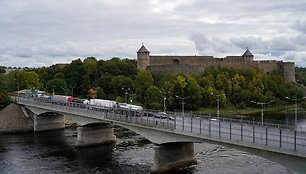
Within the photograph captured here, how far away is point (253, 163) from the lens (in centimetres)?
4234

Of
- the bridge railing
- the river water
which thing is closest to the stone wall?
the river water

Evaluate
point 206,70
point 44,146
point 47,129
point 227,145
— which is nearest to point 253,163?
point 227,145

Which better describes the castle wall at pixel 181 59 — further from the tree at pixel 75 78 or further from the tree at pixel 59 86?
the tree at pixel 59 86

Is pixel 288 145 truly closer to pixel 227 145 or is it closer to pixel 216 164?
pixel 227 145

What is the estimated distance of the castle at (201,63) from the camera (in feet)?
426

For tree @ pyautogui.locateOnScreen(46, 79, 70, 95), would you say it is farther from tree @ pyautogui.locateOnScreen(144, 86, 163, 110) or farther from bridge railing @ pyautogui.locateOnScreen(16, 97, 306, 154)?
bridge railing @ pyautogui.locateOnScreen(16, 97, 306, 154)

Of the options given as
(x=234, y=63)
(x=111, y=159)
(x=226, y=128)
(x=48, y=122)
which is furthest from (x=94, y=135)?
(x=234, y=63)

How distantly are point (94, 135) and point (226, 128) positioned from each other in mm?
27235

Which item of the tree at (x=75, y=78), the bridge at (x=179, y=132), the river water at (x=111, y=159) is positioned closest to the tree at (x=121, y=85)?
the tree at (x=75, y=78)

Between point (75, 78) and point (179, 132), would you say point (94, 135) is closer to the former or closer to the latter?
point (179, 132)

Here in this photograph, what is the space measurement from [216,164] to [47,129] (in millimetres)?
41251

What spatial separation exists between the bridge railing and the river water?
1.31m

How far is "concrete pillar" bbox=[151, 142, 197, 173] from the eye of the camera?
131ft

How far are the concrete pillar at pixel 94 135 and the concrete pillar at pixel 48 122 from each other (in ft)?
63.5
